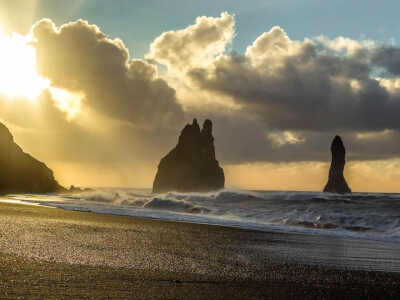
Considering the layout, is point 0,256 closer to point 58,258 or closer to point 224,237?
point 58,258

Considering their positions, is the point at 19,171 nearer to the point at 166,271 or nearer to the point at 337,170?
the point at 337,170

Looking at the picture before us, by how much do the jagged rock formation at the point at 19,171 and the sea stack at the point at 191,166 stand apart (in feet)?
101

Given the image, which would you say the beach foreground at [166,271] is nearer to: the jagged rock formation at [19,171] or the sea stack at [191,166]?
the jagged rock formation at [19,171]

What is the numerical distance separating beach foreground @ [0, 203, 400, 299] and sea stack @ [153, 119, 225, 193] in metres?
100

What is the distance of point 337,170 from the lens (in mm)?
107688

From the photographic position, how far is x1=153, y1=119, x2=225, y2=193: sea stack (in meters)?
114

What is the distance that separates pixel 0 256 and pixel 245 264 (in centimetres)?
530

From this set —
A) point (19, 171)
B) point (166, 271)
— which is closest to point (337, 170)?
point (19, 171)

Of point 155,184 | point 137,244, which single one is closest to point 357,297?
point 137,244

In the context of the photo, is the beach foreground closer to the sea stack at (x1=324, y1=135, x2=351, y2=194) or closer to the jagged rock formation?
the jagged rock formation

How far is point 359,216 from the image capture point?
86.5ft

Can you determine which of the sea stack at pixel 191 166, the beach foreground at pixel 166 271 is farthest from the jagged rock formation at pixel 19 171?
the beach foreground at pixel 166 271

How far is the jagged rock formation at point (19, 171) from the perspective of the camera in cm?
8762

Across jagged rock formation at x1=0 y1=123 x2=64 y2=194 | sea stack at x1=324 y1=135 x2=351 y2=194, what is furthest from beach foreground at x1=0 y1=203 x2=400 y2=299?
sea stack at x1=324 y1=135 x2=351 y2=194
